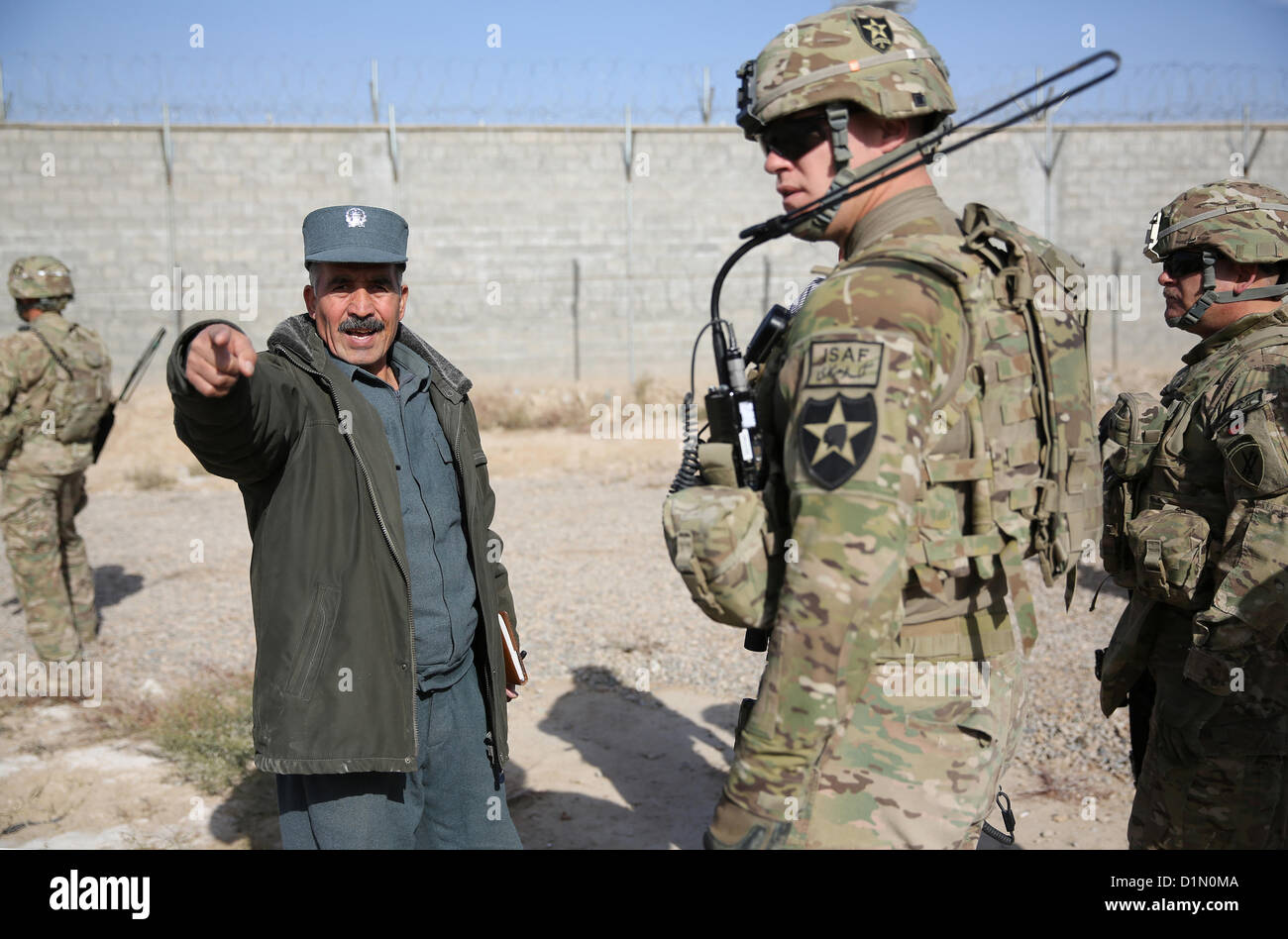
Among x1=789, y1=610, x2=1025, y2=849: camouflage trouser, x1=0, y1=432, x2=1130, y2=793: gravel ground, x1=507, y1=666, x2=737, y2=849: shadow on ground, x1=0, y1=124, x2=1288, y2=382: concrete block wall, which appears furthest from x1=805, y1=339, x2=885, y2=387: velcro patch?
x1=0, y1=124, x2=1288, y2=382: concrete block wall

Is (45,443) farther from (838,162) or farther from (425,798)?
(838,162)

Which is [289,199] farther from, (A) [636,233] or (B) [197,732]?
(B) [197,732]

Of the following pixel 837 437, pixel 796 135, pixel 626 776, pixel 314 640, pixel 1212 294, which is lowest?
pixel 626 776

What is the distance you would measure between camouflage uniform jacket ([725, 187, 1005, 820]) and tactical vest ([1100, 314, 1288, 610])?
161 cm

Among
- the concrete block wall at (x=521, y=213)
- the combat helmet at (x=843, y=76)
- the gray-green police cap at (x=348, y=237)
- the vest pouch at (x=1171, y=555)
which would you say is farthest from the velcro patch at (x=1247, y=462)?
the concrete block wall at (x=521, y=213)

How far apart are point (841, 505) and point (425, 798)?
1614 mm

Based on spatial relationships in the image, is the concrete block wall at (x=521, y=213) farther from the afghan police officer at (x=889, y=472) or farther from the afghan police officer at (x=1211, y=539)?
Answer: the afghan police officer at (x=889, y=472)

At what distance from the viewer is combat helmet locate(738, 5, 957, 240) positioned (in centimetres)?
207

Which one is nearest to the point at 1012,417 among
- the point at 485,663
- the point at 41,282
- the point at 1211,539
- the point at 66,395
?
the point at 1211,539

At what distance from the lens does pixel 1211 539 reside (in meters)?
3.09

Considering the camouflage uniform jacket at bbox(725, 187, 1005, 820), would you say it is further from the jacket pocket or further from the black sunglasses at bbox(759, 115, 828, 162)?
the jacket pocket

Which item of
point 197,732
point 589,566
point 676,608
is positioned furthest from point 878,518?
point 589,566

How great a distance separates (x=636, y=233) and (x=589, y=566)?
1028 centimetres

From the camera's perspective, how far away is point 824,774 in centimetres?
199
